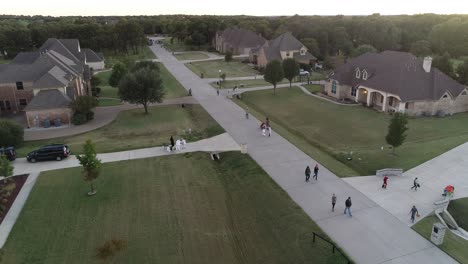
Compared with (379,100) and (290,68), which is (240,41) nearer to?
(290,68)

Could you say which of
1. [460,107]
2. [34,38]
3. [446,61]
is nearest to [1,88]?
[460,107]

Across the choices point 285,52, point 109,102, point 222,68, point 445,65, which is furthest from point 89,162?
point 285,52

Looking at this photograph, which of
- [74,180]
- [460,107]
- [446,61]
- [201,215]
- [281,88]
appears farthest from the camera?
[281,88]

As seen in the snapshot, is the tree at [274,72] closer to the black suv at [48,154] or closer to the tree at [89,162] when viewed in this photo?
the black suv at [48,154]

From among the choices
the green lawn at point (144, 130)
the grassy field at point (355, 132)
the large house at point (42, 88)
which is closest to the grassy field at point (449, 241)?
the grassy field at point (355, 132)

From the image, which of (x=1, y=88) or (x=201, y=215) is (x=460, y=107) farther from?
(x=1, y=88)
